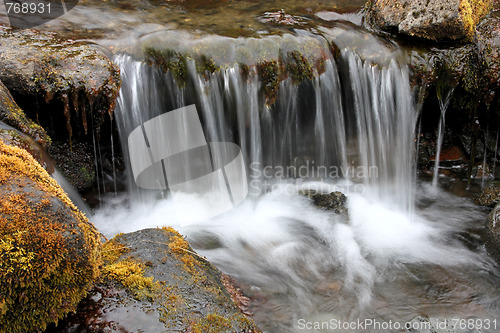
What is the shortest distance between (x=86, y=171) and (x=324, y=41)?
4339 mm

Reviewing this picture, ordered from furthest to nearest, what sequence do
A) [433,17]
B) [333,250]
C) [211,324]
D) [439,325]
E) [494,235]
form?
[433,17]
[333,250]
[494,235]
[439,325]
[211,324]

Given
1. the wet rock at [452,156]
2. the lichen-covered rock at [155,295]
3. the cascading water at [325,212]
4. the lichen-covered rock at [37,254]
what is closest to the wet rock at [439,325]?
the cascading water at [325,212]

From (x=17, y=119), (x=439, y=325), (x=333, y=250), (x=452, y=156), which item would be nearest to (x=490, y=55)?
(x=452, y=156)

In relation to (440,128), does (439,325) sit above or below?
below

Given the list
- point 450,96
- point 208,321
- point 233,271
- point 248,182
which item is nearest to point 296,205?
point 248,182

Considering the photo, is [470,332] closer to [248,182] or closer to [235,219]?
[235,219]

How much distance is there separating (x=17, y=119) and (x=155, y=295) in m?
2.98

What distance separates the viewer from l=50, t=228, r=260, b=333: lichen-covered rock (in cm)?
225

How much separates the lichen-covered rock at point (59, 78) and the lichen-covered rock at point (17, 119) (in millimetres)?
443

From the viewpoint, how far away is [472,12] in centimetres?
649

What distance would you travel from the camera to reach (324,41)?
6582 mm

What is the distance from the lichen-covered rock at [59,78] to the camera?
5020 mm

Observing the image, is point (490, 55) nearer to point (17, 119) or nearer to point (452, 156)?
point (452, 156)

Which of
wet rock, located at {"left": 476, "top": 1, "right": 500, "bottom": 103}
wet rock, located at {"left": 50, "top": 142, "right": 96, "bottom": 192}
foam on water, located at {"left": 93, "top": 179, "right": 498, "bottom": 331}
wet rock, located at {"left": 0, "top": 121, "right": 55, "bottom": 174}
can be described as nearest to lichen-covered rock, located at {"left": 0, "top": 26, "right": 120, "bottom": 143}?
wet rock, located at {"left": 50, "top": 142, "right": 96, "bottom": 192}
